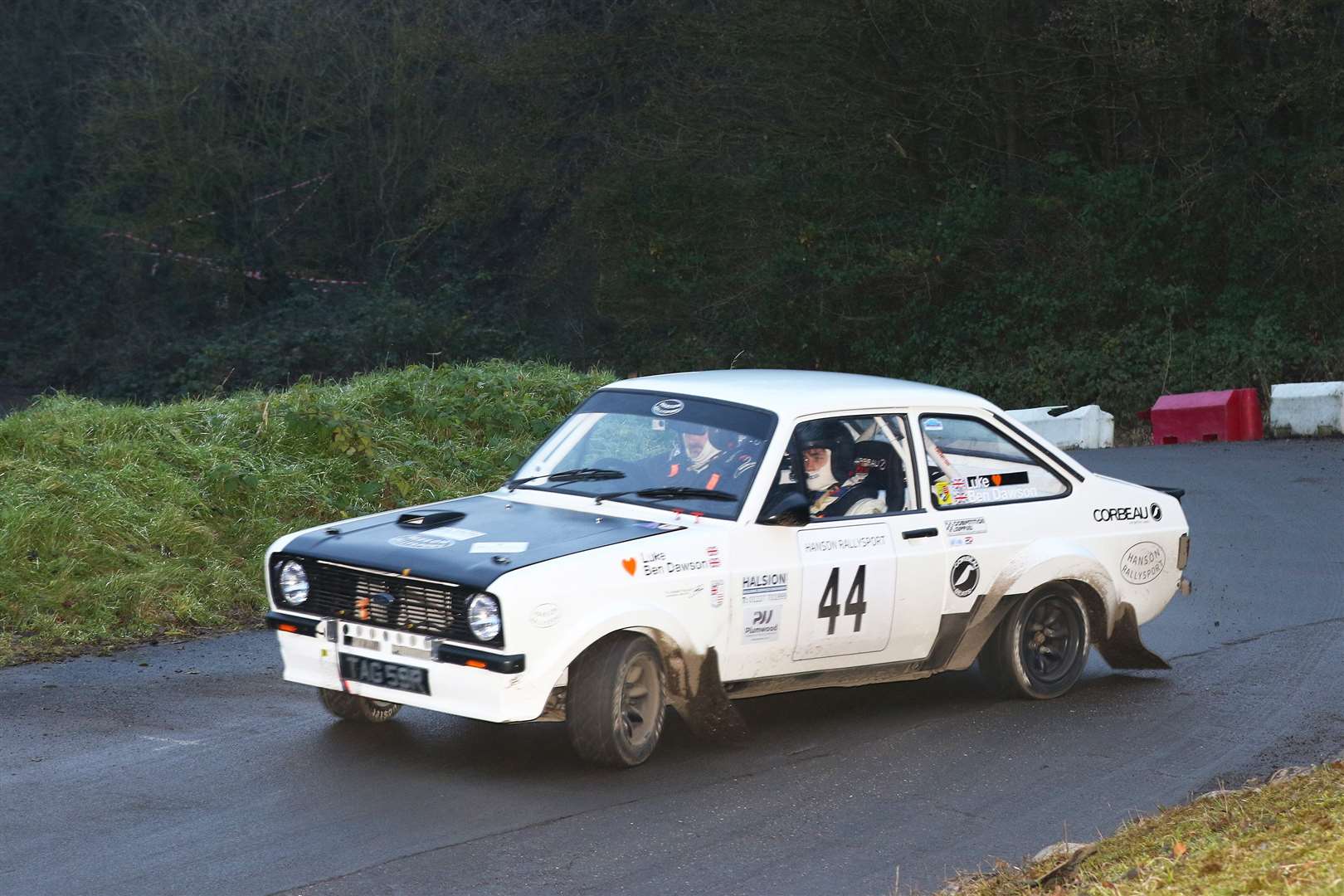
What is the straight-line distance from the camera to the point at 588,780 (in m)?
7.00

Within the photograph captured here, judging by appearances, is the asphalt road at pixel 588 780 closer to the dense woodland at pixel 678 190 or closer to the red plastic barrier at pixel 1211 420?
the red plastic barrier at pixel 1211 420

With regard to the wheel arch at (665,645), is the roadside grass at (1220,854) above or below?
below

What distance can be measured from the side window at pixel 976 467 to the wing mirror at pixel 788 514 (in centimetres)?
101

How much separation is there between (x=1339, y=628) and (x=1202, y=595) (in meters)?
1.26

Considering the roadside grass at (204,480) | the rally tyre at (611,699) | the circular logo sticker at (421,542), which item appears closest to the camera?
the rally tyre at (611,699)

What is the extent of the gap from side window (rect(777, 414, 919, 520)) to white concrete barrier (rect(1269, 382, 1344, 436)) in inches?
592

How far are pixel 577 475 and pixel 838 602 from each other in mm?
1406

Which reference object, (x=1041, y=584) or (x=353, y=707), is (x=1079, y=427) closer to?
(x=1041, y=584)

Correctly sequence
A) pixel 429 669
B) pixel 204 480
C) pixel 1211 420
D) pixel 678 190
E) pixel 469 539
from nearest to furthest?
pixel 429 669 → pixel 469 539 → pixel 204 480 → pixel 1211 420 → pixel 678 190

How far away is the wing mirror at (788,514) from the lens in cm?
755

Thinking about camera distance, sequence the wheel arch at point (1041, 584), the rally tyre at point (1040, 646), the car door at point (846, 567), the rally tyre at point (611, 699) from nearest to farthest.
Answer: the rally tyre at point (611, 699), the car door at point (846, 567), the wheel arch at point (1041, 584), the rally tyre at point (1040, 646)

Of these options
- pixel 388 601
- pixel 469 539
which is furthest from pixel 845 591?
pixel 388 601

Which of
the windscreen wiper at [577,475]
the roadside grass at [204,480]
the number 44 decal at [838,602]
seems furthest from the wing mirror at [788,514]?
the roadside grass at [204,480]

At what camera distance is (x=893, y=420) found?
8367 millimetres
